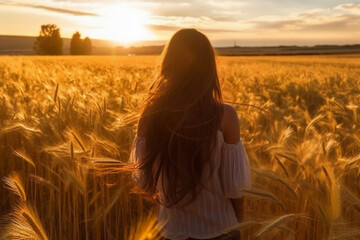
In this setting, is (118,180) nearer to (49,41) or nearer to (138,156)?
(138,156)

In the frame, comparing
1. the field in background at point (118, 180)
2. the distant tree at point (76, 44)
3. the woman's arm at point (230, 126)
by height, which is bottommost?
the field in background at point (118, 180)

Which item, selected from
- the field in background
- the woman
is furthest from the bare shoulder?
the field in background

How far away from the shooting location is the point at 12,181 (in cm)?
198

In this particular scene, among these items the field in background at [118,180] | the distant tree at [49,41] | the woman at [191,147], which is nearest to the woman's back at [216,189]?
the woman at [191,147]

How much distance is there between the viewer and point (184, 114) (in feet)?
6.03

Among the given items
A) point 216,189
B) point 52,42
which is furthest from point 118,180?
point 52,42

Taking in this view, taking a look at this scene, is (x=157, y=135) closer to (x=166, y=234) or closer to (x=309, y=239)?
(x=166, y=234)

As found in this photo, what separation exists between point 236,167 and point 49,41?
76.6 m

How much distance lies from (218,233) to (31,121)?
7.36 ft

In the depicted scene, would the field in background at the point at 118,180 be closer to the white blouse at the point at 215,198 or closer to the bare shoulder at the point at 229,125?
the white blouse at the point at 215,198

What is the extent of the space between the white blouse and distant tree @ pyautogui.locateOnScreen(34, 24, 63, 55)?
75013 mm

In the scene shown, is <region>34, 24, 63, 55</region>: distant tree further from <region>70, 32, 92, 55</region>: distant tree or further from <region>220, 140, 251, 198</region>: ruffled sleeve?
<region>220, 140, 251, 198</region>: ruffled sleeve

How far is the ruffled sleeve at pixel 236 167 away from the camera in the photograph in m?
1.97

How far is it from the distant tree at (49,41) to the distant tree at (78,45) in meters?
2.31
